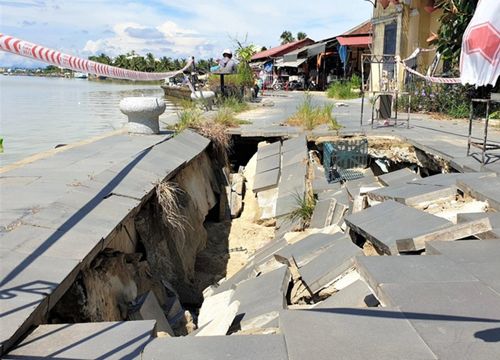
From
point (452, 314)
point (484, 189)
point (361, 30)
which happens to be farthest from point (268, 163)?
point (361, 30)

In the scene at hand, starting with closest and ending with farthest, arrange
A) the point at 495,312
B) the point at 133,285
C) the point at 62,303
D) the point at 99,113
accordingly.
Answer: the point at 495,312, the point at 62,303, the point at 133,285, the point at 99,113

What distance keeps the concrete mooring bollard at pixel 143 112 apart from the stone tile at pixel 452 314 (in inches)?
252

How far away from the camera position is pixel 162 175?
582 centimetres

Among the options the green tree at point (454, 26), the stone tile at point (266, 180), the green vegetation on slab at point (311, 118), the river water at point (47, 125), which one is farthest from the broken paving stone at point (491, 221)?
the green tree at point (454, 26)

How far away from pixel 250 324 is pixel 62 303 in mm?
1321

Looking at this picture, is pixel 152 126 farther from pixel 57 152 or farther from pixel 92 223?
pixel 92 223

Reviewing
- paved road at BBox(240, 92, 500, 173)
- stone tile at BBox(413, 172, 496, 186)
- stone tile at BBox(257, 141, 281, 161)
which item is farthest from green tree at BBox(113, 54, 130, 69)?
stone tile at BBox(413, 172, 496, 186)

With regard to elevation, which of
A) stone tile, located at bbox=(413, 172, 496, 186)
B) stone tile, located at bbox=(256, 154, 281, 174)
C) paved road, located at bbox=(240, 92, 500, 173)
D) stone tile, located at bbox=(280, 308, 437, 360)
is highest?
paved road, located at bbox=(240, 92, 500, 173)

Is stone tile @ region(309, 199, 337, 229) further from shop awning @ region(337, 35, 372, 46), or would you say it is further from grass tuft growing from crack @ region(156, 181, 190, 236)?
shop awning @ region(337, 35, 372, 46)

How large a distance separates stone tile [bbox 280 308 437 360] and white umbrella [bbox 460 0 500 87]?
9.16 ft

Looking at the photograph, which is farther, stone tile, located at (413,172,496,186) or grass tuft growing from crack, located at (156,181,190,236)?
grass tuft growing from crack, located at (156,181,190,236)

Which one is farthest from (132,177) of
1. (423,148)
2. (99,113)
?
(99,113)

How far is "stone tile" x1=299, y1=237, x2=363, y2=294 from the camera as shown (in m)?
3.85

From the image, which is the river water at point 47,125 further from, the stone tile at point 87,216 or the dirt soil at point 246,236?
the stone tile at point 87,216
